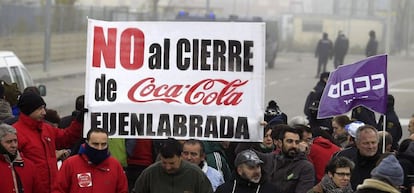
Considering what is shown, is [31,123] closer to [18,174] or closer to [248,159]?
[18,174]

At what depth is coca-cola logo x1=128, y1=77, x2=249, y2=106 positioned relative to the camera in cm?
903

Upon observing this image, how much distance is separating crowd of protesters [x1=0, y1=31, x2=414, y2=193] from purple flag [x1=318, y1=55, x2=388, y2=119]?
0.24 meters

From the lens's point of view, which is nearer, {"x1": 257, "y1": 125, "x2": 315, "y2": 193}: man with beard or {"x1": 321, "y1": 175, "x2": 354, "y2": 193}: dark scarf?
{"x1": 321, "y1": 175, "x2": 354, "y2": 193}: dark scarf

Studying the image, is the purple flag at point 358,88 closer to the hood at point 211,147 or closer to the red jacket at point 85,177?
the hood at point 211,147

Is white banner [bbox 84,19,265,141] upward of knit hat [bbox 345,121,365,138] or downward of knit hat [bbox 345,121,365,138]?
upward

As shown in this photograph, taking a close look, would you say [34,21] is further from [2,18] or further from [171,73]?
[171,73]

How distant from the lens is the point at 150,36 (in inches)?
362

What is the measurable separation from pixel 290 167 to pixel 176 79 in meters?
1.18

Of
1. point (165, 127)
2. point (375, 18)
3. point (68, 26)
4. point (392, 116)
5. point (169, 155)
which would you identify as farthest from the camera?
point (375, 18)

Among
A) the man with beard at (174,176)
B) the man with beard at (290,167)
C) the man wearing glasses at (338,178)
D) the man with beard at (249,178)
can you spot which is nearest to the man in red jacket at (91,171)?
the man with beard at (174,176)

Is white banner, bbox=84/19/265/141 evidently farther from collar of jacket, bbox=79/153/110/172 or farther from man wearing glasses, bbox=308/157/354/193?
Answer: man wearing glasses, bbox=308/157/354/193

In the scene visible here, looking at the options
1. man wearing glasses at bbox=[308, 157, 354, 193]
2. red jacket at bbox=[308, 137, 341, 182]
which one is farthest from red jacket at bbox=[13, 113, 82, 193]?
red jacket at bbox=[308, 137, 341, 182]

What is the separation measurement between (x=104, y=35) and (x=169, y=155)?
158 centimetres

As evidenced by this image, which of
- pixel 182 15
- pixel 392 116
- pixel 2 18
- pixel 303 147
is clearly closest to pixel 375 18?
pixel 182 15
